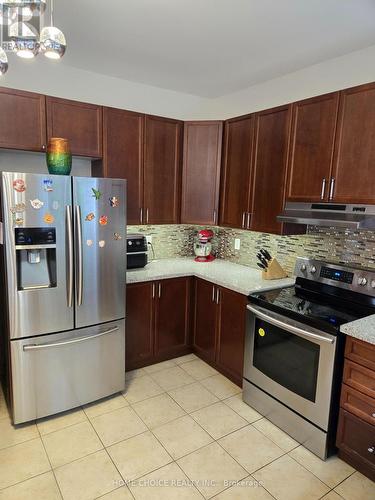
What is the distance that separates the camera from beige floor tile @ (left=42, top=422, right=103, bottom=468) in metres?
1.99

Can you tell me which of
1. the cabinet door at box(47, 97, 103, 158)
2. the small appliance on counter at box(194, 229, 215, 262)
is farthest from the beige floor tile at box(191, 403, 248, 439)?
the cabinet door at box(47, 97, 103, 158)

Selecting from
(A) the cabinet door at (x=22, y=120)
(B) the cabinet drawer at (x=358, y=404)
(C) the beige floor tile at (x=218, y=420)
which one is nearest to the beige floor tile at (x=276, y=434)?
(C) the beige floor tile at (x=218, y=420)

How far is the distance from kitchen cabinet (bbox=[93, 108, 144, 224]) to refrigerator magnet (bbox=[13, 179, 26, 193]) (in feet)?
3.03

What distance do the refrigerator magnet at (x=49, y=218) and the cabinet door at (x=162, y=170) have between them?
1103mm

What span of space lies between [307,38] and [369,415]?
7.79 feet

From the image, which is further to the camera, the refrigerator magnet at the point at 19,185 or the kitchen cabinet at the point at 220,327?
the kitchen cabinet at the point at 220,327

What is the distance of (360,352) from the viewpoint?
183 centimetres

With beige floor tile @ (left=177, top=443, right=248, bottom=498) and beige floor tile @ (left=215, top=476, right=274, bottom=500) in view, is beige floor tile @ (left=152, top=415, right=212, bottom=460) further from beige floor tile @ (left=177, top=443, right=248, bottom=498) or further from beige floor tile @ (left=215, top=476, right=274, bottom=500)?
beige floor tile @ (left=215, top=476, right=274, bottom=500)

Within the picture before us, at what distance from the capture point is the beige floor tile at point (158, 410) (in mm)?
2350

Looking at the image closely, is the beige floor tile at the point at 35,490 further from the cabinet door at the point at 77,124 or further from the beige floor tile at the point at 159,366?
the cabinet door at the point at 77,124

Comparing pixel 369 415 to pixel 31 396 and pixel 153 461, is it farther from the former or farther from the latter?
pixel 31 396

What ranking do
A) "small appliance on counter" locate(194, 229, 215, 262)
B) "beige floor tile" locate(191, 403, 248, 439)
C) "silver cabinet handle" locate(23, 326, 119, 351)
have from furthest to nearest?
"small appliance on counter" locate(194, 229, 215, 262)
"beige floor tile" locate(191, 403, 248, 439)
"silver cabinet handle" locate(23, 326, 119, 351)

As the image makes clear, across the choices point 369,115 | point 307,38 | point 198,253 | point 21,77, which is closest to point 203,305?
point 198,253

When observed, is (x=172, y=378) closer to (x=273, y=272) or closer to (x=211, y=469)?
(x=211, y=469)
